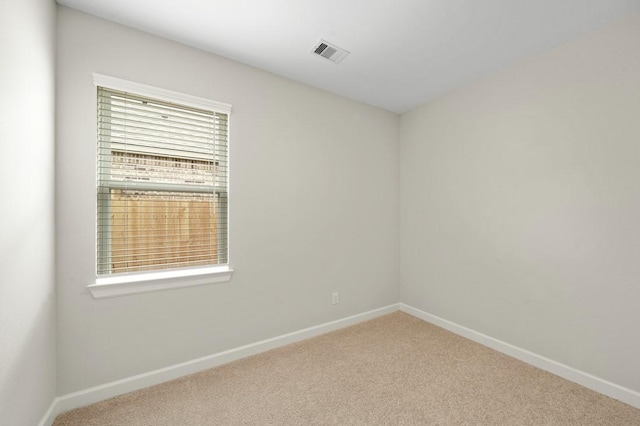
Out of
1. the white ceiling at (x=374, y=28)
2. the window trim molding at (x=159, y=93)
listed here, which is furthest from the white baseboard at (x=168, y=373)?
the white ceiling at (x=374, y=28)

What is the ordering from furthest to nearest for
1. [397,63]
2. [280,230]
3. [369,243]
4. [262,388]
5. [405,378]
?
[369,243] < [280,230] < [397,63] < [405,378] < [262,388]

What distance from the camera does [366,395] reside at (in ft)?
5.95

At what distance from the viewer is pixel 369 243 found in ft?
10.2

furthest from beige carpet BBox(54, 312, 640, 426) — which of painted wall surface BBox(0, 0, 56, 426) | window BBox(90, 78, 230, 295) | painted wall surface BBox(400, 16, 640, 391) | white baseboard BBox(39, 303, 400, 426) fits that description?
window BBox(90, 78, 230, 295)

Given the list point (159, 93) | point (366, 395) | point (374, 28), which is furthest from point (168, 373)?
point (374, 28)

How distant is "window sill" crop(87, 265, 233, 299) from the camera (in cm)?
174

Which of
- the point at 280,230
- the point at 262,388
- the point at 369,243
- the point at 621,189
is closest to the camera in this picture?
the point at 621,189

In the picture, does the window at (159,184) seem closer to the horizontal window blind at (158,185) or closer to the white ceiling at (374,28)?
the horizontal window blind at (158,185)

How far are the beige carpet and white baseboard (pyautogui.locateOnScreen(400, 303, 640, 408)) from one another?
6 cm

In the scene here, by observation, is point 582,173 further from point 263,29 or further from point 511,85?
point 263,29

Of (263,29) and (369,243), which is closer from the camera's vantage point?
(263,29)

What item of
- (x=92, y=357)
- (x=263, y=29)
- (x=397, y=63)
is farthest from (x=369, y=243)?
(x=92, y=357)

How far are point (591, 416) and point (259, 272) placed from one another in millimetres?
2415

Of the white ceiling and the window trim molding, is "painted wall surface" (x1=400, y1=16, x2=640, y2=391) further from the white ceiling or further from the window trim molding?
the window trim molding
